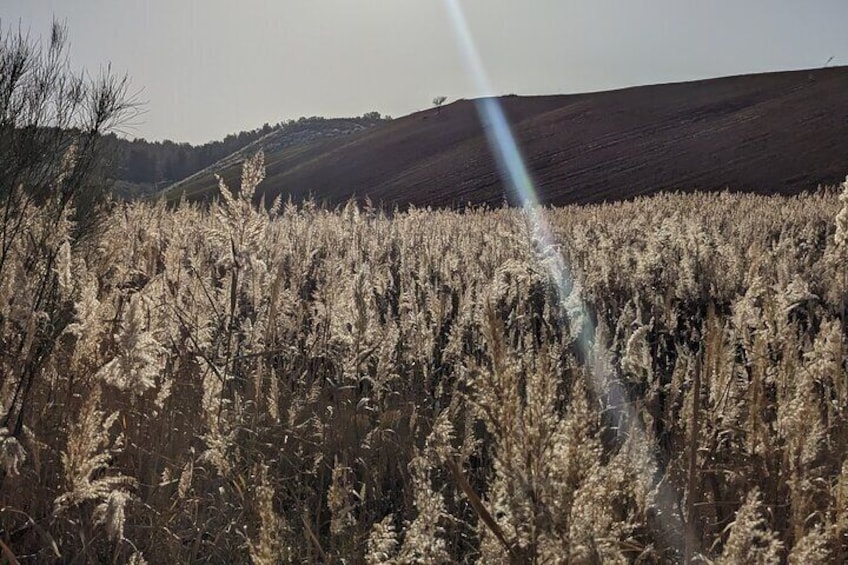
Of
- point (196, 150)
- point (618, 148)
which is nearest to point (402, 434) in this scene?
point (618, 148)

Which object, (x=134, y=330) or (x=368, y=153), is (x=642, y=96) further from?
(x=134, y=330)

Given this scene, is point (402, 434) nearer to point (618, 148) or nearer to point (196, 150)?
point (618, 148)

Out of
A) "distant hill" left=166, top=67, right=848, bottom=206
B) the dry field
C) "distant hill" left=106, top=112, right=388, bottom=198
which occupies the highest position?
"distant hill" left=106, top=112, right=388, bottom=198

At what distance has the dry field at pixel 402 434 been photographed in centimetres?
94

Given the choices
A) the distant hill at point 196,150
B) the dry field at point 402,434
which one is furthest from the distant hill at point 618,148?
the distant hill at point 196,150

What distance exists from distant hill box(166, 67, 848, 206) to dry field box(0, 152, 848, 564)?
19.9 meters

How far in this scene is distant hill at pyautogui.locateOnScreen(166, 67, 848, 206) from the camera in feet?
101

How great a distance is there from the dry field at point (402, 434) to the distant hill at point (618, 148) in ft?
65.3

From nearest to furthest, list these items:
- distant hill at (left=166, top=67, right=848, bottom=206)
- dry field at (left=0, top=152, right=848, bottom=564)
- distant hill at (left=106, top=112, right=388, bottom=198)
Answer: dry field at (left=0, top=152, right=848, bottom=564) < distant hill at (left=166, top=67, right=848, bottom=206) < distant hill at (left=106, top=112, right=388, bottom=198)

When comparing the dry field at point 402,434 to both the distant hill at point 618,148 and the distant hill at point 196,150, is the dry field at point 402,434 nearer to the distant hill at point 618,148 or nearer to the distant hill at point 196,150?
the distant hill at point 618,148

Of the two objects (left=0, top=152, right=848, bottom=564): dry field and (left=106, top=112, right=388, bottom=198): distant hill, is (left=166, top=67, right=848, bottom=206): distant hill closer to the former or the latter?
(left=0, top=152, right=848, bottom=564): dry field

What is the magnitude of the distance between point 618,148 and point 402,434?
125ft

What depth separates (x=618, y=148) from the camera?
3800 centimetres

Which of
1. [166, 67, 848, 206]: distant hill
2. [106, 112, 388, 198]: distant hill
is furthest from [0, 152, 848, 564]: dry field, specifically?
[106, 112, 388, 198]: distant hill
